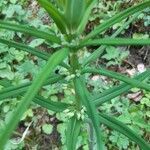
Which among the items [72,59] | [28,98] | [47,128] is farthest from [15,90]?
[47,128]

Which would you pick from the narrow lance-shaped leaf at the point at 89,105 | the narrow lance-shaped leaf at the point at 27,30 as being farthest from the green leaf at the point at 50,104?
the narrow lance-shaped leaf at the point at 27,30

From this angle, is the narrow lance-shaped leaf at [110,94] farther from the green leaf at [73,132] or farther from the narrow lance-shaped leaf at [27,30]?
the narrow lance-shaped leaf at [27,30]

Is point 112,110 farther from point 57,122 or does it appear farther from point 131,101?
point 57,122

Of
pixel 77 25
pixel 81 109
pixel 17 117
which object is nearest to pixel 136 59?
pixel 81 109

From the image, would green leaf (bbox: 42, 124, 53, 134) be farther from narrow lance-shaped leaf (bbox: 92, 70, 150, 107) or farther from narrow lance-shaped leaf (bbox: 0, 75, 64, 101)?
narrow lance-shaped leaf (bbox: 0, 75, 64, 101)

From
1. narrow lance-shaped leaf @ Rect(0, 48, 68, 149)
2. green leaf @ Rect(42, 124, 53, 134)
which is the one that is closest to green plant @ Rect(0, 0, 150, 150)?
narrow lance-shaped leaf @ Rect(0, 48, 68, 149)

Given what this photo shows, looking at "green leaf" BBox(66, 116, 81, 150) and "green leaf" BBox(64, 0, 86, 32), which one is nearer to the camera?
"green leaf" BBox(64, 0, 86, 32)
